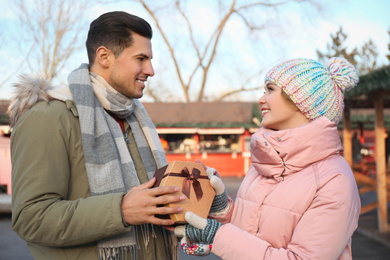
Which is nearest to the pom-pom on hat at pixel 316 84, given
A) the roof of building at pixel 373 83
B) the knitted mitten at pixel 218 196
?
the knitted mitten at pixel 218 196

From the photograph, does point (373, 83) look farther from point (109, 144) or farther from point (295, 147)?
point (109, 144)

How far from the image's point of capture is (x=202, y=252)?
→ 5.57 feet

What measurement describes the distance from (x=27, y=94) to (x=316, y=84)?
4.60 ft

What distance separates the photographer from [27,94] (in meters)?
1.82

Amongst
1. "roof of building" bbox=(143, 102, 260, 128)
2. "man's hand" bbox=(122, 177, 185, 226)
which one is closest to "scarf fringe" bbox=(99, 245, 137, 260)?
"man's hand" bbox=(122, 177, 185, 226)

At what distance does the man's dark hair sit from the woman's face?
2.58 feet

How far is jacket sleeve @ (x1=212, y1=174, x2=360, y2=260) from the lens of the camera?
1550 millimetres

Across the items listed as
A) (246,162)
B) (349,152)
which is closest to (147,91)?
(246,162)

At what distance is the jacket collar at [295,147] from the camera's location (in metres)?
1.72

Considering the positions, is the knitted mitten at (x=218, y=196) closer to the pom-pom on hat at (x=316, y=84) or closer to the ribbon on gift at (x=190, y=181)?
the ribbon on gift at (x=190, y=181)

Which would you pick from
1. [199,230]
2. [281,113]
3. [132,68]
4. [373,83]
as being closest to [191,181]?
[199,230]

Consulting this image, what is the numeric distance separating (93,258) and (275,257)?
84 centimetres

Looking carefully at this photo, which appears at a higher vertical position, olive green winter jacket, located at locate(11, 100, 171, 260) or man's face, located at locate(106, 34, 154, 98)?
man's face, located at locate(106, 34, 154, 98)

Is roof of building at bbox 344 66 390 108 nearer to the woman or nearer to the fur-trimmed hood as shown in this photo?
the woman
